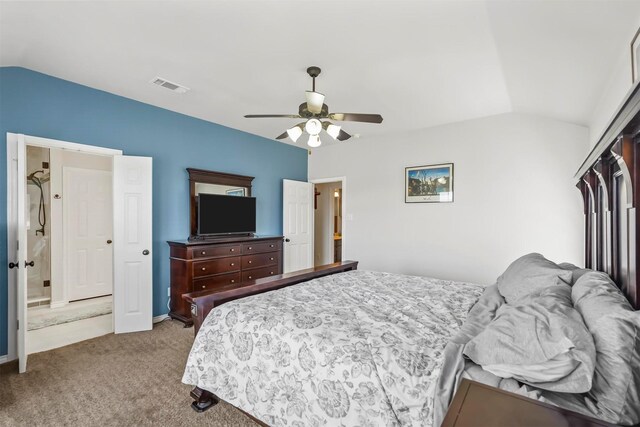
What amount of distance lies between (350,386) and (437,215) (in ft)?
12.0

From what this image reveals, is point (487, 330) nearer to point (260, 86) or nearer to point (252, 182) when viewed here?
point (260, 86)

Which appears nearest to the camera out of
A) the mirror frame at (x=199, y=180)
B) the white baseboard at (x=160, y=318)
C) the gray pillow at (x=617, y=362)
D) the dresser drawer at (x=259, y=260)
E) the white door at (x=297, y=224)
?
the gray pillow at (x=617, y=362)

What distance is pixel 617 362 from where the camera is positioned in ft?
3.34

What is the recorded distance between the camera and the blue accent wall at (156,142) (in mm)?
2906

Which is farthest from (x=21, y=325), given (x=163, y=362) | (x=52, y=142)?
(x=52, y=142)

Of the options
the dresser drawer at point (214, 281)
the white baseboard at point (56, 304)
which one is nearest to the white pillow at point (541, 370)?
the dresser drawer at point (214, 281)

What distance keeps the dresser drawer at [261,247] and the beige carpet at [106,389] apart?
1.47 meters

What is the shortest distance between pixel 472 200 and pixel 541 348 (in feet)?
11.6

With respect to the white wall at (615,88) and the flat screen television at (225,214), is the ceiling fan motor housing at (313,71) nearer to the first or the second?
the white wall at (615,88)

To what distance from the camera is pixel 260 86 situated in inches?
128

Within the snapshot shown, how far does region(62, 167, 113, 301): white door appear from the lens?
15.3 feet

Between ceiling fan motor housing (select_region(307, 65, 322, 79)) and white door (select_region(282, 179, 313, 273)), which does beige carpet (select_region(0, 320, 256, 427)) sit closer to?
white door (select_region(282, 179, 313, 273))

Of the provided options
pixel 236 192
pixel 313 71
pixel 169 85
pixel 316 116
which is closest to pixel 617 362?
pixel 316 116

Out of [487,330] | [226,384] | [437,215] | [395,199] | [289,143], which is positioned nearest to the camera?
[487,330]
